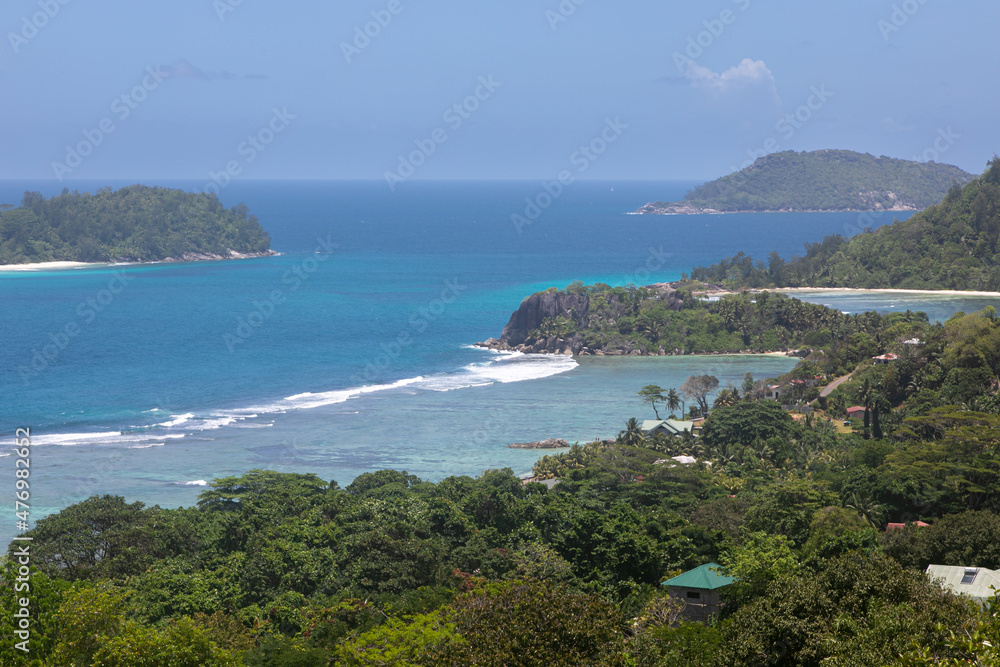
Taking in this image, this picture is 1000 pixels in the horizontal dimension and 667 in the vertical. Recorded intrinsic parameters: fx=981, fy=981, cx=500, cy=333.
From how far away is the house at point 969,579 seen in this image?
23.7 meters

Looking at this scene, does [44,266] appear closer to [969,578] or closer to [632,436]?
[632,436]

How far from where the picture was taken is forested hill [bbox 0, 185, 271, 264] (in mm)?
154250

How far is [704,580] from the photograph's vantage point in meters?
25.3

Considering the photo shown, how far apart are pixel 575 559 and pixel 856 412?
31.7m

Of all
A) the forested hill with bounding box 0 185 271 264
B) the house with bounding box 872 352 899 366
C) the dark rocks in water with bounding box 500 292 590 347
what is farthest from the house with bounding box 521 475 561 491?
the forested hill with bounding box 0 185 271 264

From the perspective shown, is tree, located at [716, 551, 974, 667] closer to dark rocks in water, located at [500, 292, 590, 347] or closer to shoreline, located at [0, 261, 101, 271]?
dark rocks in water, located at [500, 292, 590, 347]

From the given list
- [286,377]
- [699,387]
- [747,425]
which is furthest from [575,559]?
[286,377]

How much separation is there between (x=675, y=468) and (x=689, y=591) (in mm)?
18365

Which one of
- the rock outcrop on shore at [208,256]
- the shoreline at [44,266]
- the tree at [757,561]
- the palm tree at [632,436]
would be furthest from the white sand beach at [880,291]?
→ the shoreline at [44,266]

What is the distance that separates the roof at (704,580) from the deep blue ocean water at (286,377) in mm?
24725

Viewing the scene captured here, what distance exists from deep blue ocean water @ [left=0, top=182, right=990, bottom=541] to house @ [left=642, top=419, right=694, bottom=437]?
362 centimetres

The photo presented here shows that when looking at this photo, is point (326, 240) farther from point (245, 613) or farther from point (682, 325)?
point (245, 613)

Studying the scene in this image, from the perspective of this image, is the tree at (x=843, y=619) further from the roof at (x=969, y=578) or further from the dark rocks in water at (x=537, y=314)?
the dark rocks in water at (x=537, y=314)

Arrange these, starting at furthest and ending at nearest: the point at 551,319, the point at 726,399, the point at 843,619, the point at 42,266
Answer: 1. the point at 42,266
2. the point at 551,319
3. the point at 726,399
4. the point at 843,619
